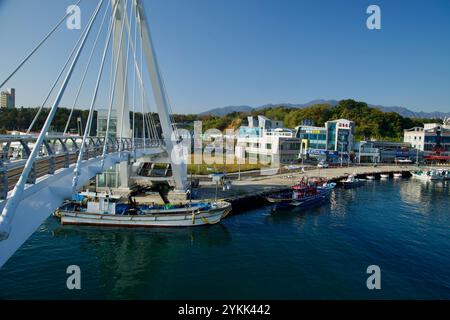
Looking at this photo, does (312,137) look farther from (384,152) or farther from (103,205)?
(103,205)

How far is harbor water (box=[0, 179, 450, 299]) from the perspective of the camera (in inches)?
496

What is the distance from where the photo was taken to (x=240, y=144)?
5572 centimetres

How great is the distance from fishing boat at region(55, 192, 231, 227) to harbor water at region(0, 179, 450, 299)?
0.53 m

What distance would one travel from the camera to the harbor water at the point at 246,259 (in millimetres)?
12602

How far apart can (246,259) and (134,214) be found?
8453 mm

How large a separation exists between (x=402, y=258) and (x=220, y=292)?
10265 mm

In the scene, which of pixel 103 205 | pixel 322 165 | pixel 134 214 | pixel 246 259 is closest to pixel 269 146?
pixel 322 165

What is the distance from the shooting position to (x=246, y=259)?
1585cm

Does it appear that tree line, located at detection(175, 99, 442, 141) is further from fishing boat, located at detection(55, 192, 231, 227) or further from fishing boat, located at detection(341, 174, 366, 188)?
fishing boat, located at detection(55, 192, 231, 227)

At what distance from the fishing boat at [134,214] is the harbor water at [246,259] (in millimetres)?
529

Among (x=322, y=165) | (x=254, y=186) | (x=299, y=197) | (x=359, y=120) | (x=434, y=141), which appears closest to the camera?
(x=299, y=197)

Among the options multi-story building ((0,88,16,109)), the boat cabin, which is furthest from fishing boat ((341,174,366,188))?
multi-story building ((0,88,16,109))
